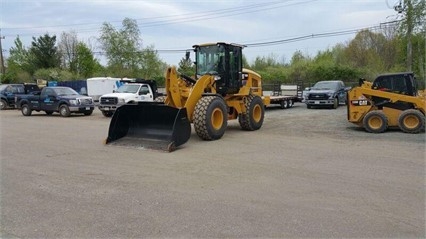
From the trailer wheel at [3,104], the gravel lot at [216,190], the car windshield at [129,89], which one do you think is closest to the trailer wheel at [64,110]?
the car windshield at [129,89]

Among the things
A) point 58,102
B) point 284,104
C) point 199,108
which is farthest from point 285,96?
point 199,108

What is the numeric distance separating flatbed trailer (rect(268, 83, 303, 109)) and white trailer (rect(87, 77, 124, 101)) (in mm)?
13727

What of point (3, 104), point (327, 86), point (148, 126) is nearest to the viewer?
point (148, 126)

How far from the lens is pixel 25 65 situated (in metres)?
59.9

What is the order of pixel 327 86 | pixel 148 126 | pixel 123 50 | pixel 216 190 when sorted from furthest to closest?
pixel 123 50 < pixel 327 86 < pixel 148 126 < pixel 216 190

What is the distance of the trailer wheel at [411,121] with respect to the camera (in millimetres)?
12538

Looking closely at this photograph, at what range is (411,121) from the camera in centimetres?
1274

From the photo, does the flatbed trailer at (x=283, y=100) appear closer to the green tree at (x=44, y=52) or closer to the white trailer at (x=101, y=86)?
the white trailer at (x=101, y=86)

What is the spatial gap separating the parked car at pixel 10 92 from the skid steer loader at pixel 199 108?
20657 millimetres

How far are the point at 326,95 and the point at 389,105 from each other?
10314 millimetres

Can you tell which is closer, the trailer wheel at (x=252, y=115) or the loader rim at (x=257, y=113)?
the trailer wheel at (x=252, y=115)

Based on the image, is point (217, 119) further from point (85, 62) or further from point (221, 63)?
point (85, 62)

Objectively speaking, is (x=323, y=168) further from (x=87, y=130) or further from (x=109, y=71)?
(x=109, y=71)

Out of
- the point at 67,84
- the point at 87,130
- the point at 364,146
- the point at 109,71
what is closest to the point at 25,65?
the point at 109,71
